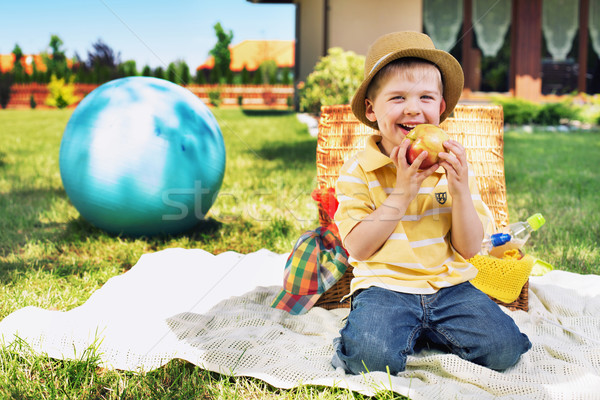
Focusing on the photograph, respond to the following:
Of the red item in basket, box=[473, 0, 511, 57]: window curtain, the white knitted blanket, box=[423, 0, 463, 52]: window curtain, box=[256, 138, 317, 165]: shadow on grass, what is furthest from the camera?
box=[473, 0, 511, 57]: window curtain

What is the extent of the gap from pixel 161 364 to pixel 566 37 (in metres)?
13.9

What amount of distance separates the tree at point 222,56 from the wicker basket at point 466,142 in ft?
76.1

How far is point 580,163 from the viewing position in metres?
6.66

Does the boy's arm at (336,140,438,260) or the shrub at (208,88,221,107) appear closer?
the boy's arm at (336,140,438,260)

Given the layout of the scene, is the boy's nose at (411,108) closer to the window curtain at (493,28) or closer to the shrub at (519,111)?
the shrub at (519,111)

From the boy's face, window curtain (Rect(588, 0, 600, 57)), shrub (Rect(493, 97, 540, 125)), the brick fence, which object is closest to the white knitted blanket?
the boy's face

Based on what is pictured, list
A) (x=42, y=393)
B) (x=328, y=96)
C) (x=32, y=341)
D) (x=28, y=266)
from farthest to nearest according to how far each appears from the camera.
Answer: (x=328, y=96), (x=28, y=266), (x=32, y=341), (x=42, y=393)

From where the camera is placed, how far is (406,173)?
1.90 meters

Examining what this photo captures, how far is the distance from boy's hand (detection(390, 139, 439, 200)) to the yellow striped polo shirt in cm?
16

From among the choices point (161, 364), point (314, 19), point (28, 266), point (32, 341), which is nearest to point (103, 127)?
point (28, 266)

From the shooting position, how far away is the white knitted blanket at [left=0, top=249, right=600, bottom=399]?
1840 mm

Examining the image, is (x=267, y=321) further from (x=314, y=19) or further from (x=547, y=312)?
(x=314, y=19)

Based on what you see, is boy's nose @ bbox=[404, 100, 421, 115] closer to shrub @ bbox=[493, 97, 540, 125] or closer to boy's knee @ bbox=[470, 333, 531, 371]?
boy's knee @ bbox=[470, 333, 531, 371]

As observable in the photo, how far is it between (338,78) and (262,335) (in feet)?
24.8
